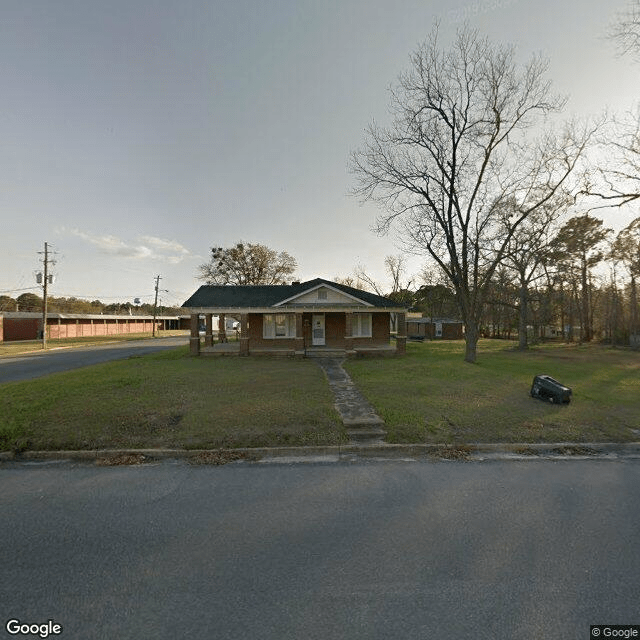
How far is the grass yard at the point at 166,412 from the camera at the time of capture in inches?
245

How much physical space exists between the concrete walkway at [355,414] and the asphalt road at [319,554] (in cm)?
149

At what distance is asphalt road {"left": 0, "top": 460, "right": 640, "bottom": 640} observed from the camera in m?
2.54

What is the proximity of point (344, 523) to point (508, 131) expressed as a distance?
21.3 metres

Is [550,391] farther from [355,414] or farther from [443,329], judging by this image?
[443,329]

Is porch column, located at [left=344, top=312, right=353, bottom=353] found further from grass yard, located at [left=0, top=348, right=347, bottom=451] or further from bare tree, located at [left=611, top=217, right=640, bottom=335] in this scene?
bare tree, located at [left=611, top=217, right=640, bottom=335]

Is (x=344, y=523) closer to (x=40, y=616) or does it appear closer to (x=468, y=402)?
(x=40, y=616)

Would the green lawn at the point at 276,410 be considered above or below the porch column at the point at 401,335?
below

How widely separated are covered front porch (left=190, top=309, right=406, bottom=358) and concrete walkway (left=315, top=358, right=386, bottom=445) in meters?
6.23

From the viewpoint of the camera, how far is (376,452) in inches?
239

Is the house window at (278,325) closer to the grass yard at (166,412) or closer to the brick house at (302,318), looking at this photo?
the brick house at (302,318)

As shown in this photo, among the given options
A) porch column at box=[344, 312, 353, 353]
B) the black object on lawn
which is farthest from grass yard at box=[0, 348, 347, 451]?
porch column at box=[344, 312, 353, 353]

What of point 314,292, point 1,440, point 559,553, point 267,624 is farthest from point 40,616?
point 314,292

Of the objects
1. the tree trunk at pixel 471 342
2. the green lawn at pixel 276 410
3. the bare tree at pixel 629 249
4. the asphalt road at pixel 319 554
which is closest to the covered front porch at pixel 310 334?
the tree trunk at pixel 471 342

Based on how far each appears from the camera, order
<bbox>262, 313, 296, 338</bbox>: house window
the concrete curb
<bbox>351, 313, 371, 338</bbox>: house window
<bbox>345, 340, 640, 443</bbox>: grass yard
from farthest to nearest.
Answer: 1. <bbox>351, 313, 371, 338</bbox>: house window
2. <bbox>262, 313, 296, 338</bbox>: house window
3. <bbox>345, 340, 640, 443</bbox>: grass yard
4. the concrete curb
